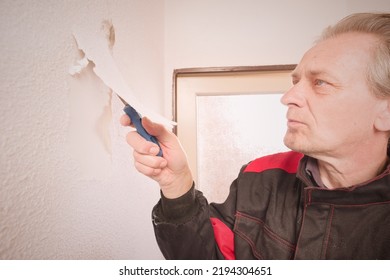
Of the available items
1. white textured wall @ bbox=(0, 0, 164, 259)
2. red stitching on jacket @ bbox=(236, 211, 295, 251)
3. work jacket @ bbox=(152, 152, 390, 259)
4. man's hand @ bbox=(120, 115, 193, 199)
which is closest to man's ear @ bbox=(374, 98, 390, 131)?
work jacket @ bbox=(152, 152, 390, 259)

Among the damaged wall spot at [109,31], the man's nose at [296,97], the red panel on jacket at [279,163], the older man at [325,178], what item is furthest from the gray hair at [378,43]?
the damaged wall spot at [109,31]

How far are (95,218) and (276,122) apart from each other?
2.24 feet

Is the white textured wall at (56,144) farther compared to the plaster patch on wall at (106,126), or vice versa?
the plaster patch on wall at (106,126)

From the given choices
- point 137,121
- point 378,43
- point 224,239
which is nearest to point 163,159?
point 137,121

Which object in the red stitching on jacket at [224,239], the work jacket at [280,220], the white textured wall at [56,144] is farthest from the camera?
the red stitching on jacket at [224,239]

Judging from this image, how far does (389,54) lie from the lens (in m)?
0.47

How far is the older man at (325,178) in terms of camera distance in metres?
0.42

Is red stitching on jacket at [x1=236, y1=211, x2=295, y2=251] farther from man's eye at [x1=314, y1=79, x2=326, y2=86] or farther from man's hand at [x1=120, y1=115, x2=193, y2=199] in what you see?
man's eye at [x1=314, y1=79, x2=326, y2=86]

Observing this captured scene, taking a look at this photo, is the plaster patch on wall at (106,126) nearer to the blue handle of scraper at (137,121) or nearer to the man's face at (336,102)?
the blue handle of scraper at (137,121)

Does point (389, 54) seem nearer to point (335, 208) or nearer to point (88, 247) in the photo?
point (335, 208)

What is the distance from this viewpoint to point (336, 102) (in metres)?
0.46

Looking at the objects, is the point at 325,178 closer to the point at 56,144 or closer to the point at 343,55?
the point at 343,55

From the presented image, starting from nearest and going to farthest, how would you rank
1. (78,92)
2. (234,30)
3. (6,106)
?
1. (6,106)
2. (78,92)
3. (234,30)
